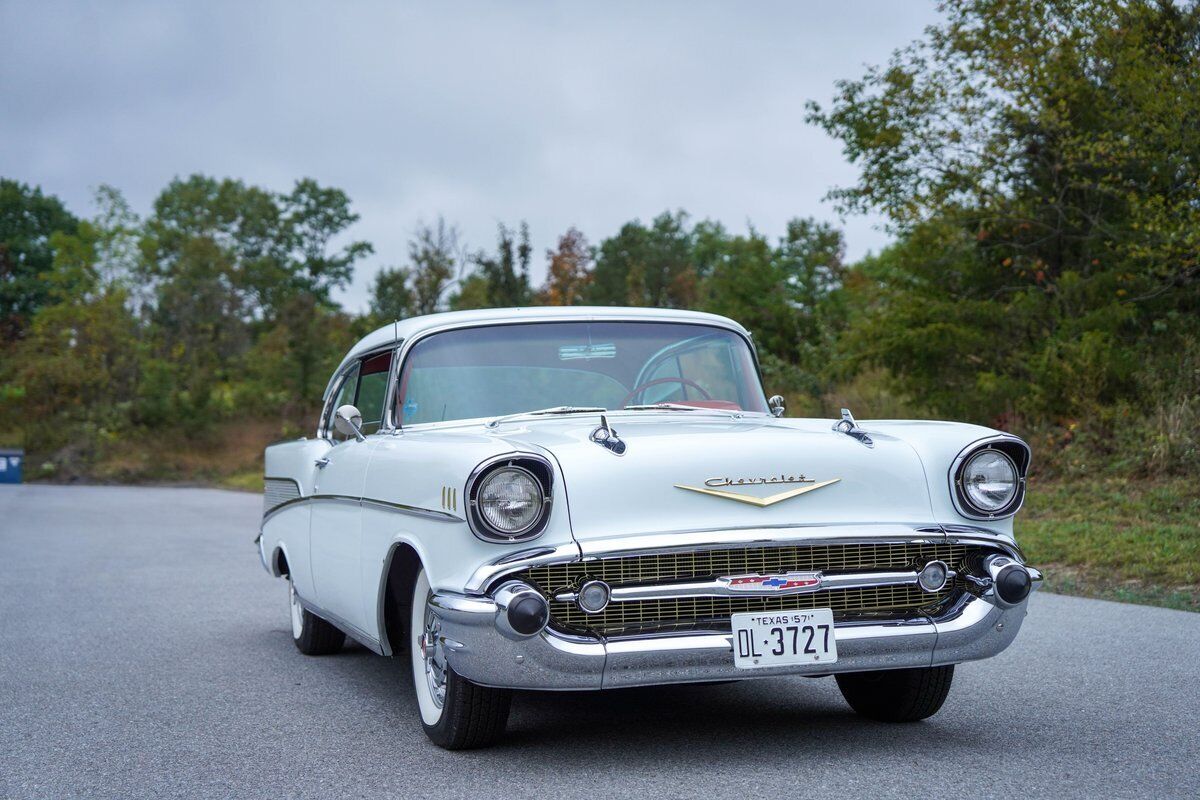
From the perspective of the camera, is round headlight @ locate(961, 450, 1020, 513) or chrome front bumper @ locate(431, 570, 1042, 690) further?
round headlight @ locate(961, 450, 1020, 513)

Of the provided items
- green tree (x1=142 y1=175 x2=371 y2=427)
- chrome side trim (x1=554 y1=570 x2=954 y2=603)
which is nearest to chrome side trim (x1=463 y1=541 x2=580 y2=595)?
chrome side trim (x1=554 y1=570 x2=954 y2=603)

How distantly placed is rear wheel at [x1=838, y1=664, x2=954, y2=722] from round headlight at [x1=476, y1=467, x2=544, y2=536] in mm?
1505

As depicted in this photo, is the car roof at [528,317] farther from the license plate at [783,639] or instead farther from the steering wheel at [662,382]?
the license plate at [783,639]

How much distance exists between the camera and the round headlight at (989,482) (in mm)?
4168

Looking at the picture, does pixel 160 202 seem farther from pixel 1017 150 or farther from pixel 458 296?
pixel 1017 150

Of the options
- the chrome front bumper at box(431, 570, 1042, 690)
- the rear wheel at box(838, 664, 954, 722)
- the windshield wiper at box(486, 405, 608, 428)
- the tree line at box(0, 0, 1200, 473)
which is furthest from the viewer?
the tree line at box(0, 0, 1200, 473)

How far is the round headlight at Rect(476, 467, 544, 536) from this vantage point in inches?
148

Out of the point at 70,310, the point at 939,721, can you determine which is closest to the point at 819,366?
the point at 939,721

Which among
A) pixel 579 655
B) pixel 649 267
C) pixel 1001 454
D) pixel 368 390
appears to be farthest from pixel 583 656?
pixel 649 267

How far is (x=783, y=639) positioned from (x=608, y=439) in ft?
2.81

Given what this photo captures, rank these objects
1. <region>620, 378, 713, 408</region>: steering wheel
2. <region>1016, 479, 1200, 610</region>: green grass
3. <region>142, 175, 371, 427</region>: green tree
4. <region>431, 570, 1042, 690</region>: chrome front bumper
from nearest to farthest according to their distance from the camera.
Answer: <region>431, 570, 1042, 690</region>: chrome front bumper < <region>620, 378, 713, 408</region>: steering wheel < <region>1016, 479, 1200, 610</region>: green grass < <region>142, 175, 371, 427</region>: green tree

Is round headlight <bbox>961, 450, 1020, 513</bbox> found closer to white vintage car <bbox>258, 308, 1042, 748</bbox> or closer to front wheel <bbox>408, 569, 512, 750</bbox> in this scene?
white vintage car <bbox>258, 308, 1042, 748</bbox>

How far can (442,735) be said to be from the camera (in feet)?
13.7

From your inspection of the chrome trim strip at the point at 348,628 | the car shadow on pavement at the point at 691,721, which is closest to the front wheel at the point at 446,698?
the car shadow on pavement at the point at 691,721
